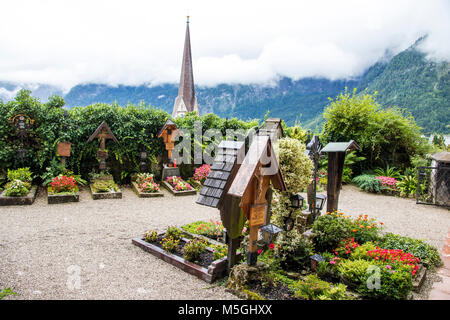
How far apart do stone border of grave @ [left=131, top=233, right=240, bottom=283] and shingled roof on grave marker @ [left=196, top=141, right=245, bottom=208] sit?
108cm

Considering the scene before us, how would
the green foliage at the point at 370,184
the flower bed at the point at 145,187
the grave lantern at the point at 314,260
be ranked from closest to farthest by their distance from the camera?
the grave lantern at the point at 314,260, the flower bed at the point at 145,187, the green foliage at the point at 370,184

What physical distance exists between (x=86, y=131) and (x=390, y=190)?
39.1ft

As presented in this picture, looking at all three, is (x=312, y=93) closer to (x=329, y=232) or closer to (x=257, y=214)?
(x=329, y=232)

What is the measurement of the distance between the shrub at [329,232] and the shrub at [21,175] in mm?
8402

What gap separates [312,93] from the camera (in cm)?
8094

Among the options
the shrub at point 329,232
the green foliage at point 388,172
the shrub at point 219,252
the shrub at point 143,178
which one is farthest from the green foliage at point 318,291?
the green foliage at point 388,172

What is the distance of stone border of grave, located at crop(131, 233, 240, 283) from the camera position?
4.02 m

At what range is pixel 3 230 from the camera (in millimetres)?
5617

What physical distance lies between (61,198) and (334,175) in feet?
24.0

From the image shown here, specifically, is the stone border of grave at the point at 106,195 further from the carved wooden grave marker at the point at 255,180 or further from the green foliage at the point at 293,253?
the carved wooden grave marker at the point at 255,180

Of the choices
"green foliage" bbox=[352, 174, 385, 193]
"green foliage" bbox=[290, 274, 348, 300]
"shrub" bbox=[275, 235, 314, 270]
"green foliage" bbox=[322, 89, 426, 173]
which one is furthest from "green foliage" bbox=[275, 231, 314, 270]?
"green foliage" bbox=[322, 89, 426, 173]

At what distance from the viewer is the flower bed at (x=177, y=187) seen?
9.57 meters
